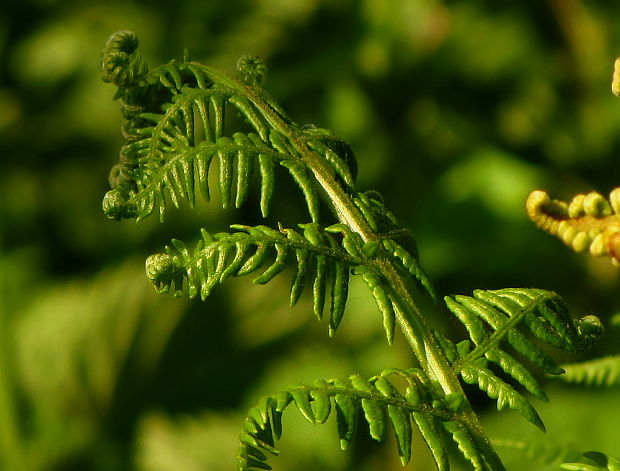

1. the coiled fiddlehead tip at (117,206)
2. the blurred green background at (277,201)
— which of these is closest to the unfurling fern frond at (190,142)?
the coiled fiddlehead tip at (117,206)

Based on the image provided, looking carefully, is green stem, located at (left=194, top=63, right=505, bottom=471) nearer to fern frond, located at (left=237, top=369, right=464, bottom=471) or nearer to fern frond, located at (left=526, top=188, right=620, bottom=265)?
fern frond, located at (left=237, top=369, right=464, bottom=471)

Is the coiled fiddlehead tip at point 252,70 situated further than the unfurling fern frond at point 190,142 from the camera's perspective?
Yes

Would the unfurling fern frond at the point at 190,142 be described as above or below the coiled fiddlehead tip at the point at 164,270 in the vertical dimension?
above

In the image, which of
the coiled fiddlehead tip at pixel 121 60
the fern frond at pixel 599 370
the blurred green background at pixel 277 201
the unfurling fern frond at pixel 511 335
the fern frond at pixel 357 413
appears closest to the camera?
the fern frond at pixel 357 413

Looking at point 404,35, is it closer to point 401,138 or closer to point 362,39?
point 362,39

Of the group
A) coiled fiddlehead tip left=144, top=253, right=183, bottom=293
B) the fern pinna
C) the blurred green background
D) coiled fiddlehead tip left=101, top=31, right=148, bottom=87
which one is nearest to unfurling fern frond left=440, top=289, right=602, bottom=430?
the fern pinna

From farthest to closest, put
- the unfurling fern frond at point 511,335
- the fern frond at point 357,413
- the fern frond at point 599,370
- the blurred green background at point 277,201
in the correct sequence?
the blurred green background at point 277,201 < the fern frond at point 599,370 < the unfurling fern frond at point 511,335 < the fern frond at point 357,413

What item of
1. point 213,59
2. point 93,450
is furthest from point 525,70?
point 93,450

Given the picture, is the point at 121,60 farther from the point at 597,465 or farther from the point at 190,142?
the point at 597,465

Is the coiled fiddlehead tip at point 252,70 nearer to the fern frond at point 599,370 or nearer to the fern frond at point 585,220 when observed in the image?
the fern frond at point 585,220

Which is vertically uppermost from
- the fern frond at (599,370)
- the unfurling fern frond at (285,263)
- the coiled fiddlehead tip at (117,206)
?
→ the coiled fiddlehead tip at (117,206)
